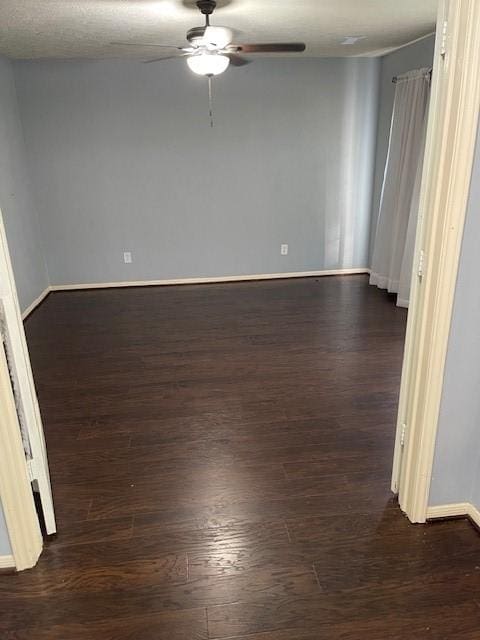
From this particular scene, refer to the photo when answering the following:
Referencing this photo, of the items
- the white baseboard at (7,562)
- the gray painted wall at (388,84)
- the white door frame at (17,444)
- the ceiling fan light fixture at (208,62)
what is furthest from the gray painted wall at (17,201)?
the gray painted wall at (388,84)

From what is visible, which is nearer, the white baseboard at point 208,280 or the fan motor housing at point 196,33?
the fan motor housing at point 196,33

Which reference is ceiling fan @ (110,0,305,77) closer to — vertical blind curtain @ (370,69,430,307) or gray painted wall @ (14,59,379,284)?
vertical blind curtain @ (370,69,430,307)

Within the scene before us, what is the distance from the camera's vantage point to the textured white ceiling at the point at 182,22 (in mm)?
2953

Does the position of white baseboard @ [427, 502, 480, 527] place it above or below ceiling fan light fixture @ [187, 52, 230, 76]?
below

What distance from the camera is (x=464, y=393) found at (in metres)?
1.79

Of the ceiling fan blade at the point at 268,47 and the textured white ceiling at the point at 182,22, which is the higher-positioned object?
the textured white ceiling at the point at 182,22

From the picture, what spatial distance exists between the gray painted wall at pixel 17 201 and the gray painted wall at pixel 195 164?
154 millimetres

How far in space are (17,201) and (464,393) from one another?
4385 millimetres

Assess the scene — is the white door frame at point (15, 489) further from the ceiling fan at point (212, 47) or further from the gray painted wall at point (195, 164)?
the gray painted wall at point (195, 164)

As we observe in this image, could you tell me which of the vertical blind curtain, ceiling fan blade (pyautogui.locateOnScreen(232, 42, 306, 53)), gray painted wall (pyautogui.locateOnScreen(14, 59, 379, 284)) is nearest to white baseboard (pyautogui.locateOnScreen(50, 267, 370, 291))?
gray painted wall (pyautogui.locateOnScreen(14, 59, 379, 284))

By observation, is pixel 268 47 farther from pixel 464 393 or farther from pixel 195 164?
pixel 464 393

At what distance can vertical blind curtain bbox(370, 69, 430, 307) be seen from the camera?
4.20 metres

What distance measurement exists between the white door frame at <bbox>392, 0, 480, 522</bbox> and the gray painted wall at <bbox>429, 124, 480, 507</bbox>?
0.11 ft

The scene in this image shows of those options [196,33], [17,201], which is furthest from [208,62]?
[17,201]
